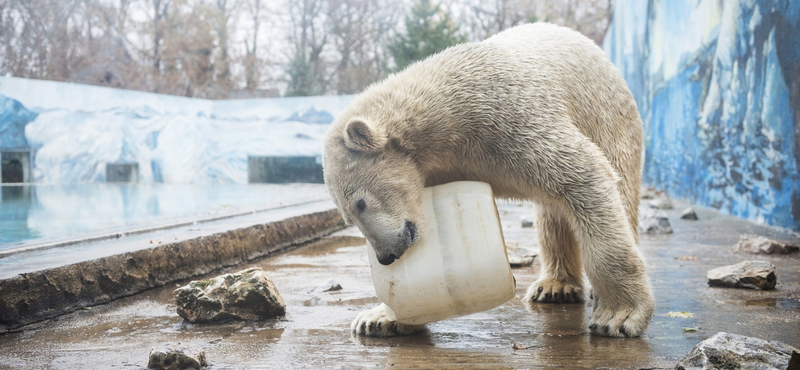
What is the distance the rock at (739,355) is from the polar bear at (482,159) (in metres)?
0.55

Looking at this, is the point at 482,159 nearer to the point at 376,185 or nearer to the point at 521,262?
the point at 376,185

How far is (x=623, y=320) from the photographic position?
248 cm

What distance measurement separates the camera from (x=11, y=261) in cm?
308

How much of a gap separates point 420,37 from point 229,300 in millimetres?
22151

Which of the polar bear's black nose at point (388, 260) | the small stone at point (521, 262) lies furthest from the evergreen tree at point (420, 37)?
the polar bear's black nose at point (388, 260)

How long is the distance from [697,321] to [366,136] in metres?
1.67

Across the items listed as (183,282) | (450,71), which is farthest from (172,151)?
(450,71)

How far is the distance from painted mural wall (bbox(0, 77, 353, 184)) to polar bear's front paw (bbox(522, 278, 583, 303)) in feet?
53.2

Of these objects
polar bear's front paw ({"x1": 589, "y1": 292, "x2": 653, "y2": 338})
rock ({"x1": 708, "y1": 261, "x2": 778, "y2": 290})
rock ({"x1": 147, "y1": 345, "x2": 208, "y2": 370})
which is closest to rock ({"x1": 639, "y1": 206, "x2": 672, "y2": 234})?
rock ({"x1": 708, "y1": 261, "x2": 778, "y2": 290})

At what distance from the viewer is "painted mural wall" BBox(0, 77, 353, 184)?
58.6 ft

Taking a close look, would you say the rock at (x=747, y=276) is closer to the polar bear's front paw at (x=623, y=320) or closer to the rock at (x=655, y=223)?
the polar bear's front paw at (x=623, y=320)

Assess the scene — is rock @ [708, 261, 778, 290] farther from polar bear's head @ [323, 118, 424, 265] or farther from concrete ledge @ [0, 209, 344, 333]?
concrete ledge @ [0, 209, 344, 333]

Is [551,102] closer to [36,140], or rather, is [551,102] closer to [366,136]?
[366,136]

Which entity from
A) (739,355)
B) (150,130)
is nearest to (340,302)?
(739,355)
